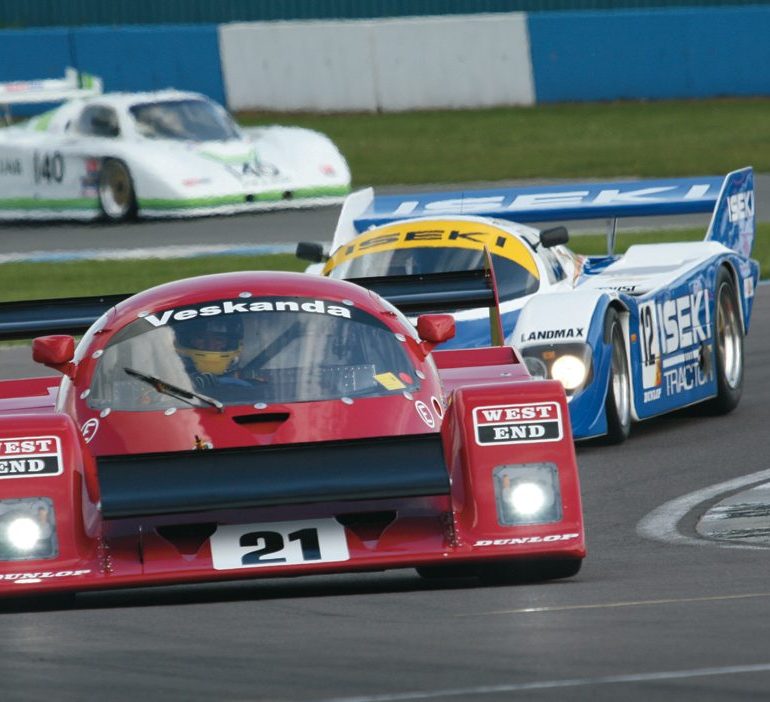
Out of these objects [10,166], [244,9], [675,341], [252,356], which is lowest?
[675,341]

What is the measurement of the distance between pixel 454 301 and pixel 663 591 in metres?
3.21

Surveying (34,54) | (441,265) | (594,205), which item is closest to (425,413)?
(441,265)

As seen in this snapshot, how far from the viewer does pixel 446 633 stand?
597cm

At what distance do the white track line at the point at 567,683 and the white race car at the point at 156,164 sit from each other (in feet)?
62.7

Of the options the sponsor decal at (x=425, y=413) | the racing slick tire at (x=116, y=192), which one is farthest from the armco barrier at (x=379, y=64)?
the sponsor decal at (x=425, y=413)

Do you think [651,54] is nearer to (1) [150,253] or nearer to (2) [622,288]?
(1) [150,253]

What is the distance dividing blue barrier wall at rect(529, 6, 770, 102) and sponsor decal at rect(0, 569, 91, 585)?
24.9 m

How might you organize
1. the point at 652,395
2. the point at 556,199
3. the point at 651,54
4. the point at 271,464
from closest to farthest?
the point at 271,464 < the point at 652,395 < the point at 556,199 < the point at 651,54

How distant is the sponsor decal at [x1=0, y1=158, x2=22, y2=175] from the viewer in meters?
25.0

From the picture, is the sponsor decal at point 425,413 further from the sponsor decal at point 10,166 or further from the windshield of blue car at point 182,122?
the sponsor decal at point 10,166

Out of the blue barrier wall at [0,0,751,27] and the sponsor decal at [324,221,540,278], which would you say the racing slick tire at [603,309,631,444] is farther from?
the blue barrier wall at [0,0,751,27]

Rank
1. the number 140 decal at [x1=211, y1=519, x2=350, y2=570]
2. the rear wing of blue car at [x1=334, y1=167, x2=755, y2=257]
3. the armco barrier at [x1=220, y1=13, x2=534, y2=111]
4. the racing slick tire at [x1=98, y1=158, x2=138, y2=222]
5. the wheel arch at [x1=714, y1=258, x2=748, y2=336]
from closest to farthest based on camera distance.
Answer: the number 140 decal at [x1=211, y1=519, x2=350, y2=570]
the wheel arch at [x1=714, y1=258, x2=748, y2=336]
the rear wing of blue car at [x1=334, y1=167, x2=755, y2=257]
the racing slick tire at [x1=98, y1=158, x2=138, y2=222]
the armco barrier at [x1=220, y1=13, x2=534, y2=111]

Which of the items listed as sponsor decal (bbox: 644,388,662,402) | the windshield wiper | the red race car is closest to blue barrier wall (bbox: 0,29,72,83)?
sponsor decal (bbox: 644,388,662,402)

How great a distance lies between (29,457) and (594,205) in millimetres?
7393
